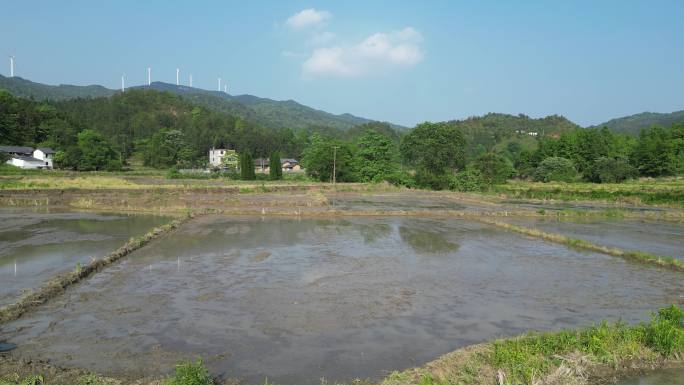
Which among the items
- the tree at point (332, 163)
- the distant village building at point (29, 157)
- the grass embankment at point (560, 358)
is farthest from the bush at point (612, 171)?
the distant village building at point (29, 157)

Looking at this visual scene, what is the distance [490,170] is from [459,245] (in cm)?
3747

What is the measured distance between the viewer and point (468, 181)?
155 ft

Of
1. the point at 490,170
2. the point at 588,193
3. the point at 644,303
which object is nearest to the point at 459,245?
the point at 644,303

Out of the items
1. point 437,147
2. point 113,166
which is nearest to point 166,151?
point 113,166

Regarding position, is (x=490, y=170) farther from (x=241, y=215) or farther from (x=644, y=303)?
(x=644, y=303)

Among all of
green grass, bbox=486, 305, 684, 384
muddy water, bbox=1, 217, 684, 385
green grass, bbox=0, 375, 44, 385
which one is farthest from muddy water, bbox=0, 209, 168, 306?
green grass, bbox=486, 305, 684, 384

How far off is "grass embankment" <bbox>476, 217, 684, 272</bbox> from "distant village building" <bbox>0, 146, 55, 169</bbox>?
55.1 metres

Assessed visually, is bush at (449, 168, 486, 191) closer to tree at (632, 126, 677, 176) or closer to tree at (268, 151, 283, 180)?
tree at (268, 151, 283, 180)

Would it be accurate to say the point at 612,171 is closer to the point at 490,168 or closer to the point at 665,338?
the point at 490,168

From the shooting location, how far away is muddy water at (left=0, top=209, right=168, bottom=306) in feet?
37.3

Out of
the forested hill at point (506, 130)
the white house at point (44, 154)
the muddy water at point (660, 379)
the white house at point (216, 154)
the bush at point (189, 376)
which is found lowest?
the muddy water at point (660, 379)

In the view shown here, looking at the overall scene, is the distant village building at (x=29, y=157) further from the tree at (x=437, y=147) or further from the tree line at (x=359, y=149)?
the tree at (x=437, y=147)

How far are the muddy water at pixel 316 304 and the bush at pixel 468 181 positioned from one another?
30381mm

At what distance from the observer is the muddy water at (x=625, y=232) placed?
18027 millimetres
